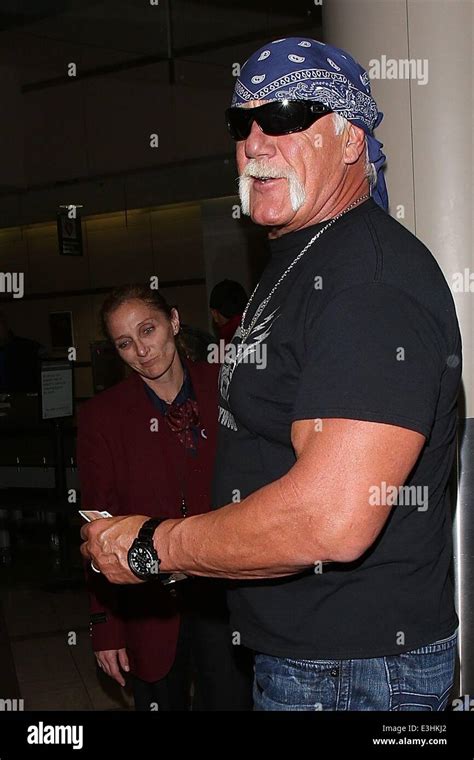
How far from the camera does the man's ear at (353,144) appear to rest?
5.11 ft

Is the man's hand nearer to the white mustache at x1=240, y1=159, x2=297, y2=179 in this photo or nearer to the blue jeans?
A: the blue jeans

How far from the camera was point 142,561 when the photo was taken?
4.83 feet

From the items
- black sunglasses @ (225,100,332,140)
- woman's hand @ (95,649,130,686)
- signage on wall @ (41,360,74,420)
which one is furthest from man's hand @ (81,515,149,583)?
signage on wall @ (41,360,74,420)

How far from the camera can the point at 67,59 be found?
27.9 ft

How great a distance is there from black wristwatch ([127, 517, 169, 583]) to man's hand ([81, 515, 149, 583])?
1cm

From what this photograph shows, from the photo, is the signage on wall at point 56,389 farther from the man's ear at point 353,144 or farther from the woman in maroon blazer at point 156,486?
the man's ear at point 353,144

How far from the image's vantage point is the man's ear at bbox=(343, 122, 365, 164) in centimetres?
156

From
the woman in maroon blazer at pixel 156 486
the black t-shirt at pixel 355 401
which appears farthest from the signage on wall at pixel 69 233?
the black t-shirt at pixel 355 401

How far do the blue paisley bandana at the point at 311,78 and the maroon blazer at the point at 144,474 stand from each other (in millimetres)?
1267

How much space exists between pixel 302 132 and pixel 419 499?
2.03ft

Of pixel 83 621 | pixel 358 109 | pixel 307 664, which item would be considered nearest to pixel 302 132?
pixel 358 109

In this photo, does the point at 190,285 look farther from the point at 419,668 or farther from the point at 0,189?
the point at 419,668

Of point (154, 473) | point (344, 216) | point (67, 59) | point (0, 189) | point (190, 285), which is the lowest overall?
point (154, 473)

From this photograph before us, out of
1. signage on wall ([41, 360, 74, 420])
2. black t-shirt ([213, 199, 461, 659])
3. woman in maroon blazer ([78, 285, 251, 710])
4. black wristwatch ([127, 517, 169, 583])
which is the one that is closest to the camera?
black t-shirt ([213, 199, 461, 659])
